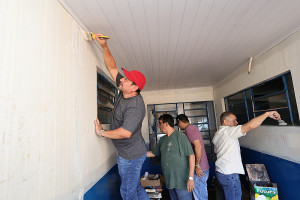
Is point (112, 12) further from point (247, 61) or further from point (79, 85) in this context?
point (247, 61)

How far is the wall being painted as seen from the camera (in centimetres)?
70

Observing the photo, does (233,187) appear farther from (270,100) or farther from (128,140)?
(128,140)

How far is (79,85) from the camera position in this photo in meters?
1.36

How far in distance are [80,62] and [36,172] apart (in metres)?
0.91

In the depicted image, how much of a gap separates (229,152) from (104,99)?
1.85m

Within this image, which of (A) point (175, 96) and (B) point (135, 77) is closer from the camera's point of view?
(B) point (135, 77)

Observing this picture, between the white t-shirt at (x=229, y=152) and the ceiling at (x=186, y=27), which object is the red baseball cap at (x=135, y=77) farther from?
the white t-shirt at (x=229, y=152)

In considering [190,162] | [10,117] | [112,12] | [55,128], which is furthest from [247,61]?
[10,117]

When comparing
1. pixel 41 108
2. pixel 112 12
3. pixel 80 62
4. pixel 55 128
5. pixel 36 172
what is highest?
pixel 112 12

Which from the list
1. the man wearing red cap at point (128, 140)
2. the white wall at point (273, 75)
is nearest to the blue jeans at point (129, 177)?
the man wearing red cap at point (128, 140)

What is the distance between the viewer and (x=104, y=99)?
2297 mm

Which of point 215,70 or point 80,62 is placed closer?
point 80,62

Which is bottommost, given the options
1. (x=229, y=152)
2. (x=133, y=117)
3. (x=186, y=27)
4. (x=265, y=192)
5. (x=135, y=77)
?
(x=265, y=192)

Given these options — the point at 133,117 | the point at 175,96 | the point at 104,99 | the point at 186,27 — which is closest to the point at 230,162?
the point at 133,117
